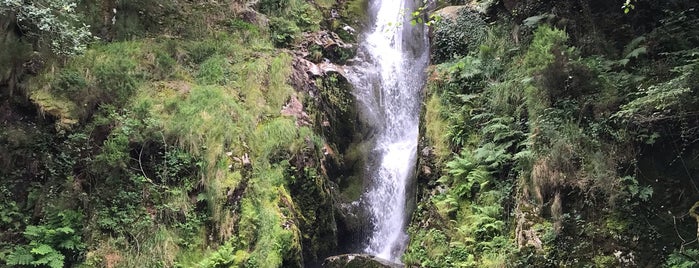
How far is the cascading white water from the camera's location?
11.2 m

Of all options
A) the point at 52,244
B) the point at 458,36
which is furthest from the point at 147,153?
the point at 458,36

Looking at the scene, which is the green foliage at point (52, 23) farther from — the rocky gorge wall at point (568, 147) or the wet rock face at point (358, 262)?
the rocky gorge wall at point (568, 147)

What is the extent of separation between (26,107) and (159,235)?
3.37 meters

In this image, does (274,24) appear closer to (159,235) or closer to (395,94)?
(395,94)

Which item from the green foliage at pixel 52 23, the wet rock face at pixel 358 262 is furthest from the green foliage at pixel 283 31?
the wet rock face at pixel 358 262

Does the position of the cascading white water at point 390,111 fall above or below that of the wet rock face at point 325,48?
below

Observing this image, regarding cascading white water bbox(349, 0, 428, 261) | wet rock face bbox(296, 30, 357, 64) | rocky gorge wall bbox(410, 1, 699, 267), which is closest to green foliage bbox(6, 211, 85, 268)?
rocky gorge wall bbox(410, 1, 699, 267)

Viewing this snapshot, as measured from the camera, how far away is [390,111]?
13.5 meters

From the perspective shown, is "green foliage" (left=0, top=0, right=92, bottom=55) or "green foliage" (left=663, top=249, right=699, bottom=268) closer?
"green foliage" (left=663, top=249, right=699, bottom=268)

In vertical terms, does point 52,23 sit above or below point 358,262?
above

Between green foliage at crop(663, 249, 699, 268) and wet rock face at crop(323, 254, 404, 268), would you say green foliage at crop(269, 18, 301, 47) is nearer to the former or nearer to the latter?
wet rock face at crop(323, 254, 404, 268)

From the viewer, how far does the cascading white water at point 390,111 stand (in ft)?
36.9

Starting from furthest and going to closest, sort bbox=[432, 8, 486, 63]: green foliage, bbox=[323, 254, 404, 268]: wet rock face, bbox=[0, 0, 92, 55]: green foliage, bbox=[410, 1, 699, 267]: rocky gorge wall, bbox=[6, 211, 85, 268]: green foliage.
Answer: bbox=[432, 8, 486, 63]: green foliage, bbox=[323, 254, 404, 268]: wet rock face, bbox=[0, 0, 92, 55]: green foliage, bbox=[6, 211, 85, 268]: green foliage, bbox=[410, 1, 699, 267]: rocky gorge wall

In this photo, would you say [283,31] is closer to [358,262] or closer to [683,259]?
[358,262]
